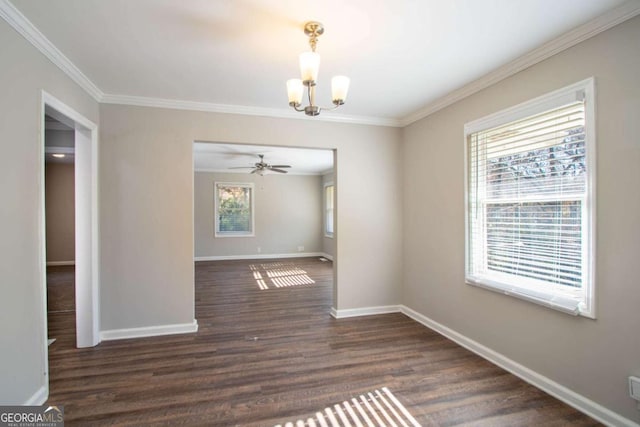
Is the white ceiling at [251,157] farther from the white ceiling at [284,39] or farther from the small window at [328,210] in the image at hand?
the white ceiling at [284,39]

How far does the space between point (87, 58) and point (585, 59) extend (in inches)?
148

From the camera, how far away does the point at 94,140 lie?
317 centimetres

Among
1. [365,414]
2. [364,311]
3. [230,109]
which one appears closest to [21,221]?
[230,109]

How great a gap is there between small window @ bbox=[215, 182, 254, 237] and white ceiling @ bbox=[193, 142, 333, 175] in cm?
53

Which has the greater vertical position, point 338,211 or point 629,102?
point 629,102

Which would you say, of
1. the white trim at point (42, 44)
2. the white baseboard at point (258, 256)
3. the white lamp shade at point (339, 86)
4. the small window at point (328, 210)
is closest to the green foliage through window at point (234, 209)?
the white baseboard at point (258, 256)

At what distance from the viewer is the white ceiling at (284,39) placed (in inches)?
73.9

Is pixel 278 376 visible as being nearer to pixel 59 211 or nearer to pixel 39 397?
pixel 39 397

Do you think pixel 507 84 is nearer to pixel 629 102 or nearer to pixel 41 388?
pixel 629 102

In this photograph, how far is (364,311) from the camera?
13.5ft

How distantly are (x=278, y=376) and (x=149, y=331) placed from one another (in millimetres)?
1764

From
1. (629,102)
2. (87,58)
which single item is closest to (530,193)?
(629,102)

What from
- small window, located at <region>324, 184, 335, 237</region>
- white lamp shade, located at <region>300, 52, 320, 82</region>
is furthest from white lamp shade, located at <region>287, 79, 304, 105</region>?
small window, located at <region>324, 184, 335, 237</region>

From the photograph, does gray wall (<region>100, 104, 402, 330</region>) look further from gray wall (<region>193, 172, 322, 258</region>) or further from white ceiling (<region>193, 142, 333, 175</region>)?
gray wall (<region>193, 172, 322, 258</region>)
